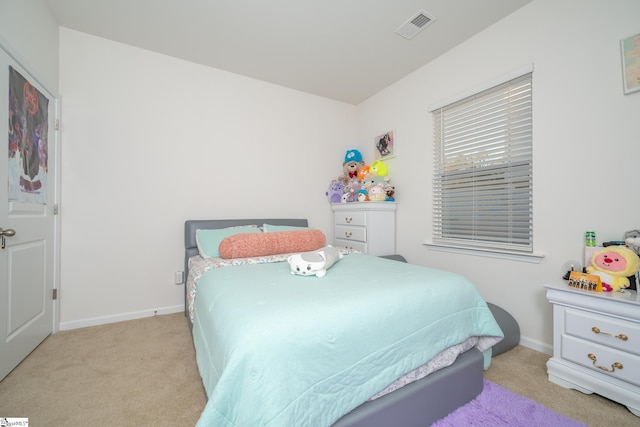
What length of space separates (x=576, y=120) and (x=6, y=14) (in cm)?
373

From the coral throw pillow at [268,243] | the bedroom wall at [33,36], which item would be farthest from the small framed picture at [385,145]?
the bedroom wall at [33,36]

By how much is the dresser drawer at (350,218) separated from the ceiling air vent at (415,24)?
179cm

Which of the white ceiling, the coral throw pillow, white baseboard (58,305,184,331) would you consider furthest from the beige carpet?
the white ceiling

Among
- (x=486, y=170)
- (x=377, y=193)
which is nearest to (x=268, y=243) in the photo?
(x=377, y=193)

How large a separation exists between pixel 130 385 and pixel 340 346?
1422 mm

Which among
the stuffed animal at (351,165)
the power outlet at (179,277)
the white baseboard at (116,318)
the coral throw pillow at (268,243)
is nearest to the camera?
the coral throw pillow at (268,243)

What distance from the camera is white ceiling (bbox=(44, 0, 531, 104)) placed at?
2.02 meters

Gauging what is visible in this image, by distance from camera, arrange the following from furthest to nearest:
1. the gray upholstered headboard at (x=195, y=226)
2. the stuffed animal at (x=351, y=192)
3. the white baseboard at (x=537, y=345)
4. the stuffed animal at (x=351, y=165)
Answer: the stuffed animal at (x=351, y=165), the stuffed animal at (x=351, y=192), the gray upholstered headboard at (x=195, y=226), the white baseboard at (x=537, y=345)

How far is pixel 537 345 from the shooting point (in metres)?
1.92

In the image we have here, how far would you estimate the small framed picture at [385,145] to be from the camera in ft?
10.5

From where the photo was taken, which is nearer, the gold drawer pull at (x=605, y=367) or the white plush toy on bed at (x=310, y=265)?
the gold drawer pull at (x=605, y=367)

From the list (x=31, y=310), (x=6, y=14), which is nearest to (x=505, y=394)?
(x=31, y=310)

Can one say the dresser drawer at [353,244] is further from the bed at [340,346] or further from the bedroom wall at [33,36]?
the bedroom wall at [33,36]

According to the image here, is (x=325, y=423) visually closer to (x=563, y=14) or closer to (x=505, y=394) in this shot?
(x=505, y=394)
